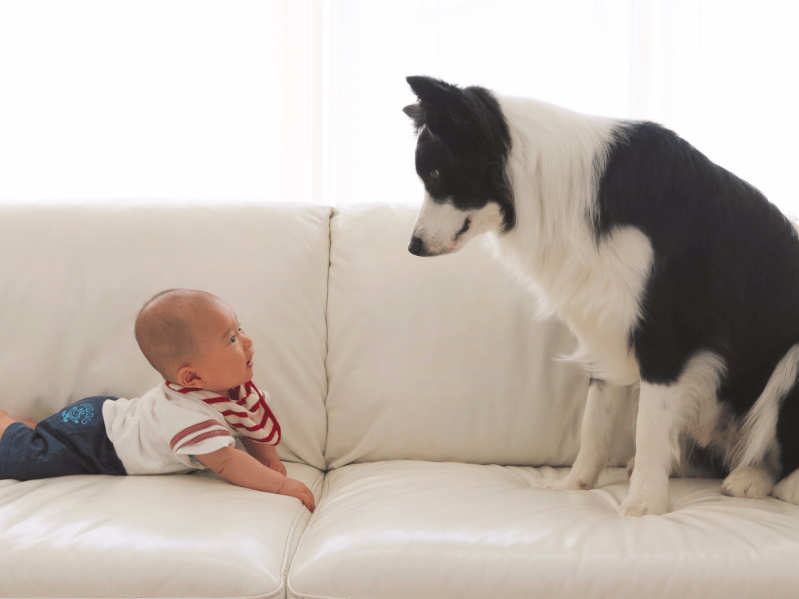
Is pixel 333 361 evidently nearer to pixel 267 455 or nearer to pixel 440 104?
pixel 267 455

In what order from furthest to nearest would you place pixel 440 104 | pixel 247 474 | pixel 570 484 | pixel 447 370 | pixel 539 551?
pixel 447 370 < pixel 570 484 < pixel 247 474 < pixel 440 104 < pixel 539 551

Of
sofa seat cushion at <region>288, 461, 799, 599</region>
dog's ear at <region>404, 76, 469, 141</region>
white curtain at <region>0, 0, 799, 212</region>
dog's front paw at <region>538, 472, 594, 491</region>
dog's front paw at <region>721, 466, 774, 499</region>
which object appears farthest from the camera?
white curtain at <region>0, 0, 799, 212</region>

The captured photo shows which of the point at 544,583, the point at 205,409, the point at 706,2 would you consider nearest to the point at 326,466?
the point at 205,409

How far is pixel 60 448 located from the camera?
4.14ft

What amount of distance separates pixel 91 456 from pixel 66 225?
63 centimetres

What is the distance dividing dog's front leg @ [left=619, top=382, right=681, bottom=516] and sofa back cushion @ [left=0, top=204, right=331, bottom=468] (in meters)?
0.75

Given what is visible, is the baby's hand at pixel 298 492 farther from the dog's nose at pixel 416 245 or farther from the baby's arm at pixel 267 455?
the dog's nose at pixel 416 245

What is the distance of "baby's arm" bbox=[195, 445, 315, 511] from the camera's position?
4.02ft

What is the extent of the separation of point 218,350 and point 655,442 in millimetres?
922

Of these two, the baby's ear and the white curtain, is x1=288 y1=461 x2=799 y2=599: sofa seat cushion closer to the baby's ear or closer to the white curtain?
the baby's ear

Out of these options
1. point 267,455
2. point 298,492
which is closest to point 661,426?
point 298,492

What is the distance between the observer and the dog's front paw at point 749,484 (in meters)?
1.21

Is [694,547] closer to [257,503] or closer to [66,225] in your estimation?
[257,503]

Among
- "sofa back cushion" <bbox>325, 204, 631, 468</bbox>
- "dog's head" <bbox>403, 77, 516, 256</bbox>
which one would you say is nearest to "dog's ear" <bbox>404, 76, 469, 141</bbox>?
"dog's head" <bbox>403, 77, 516, 256</bbox>
